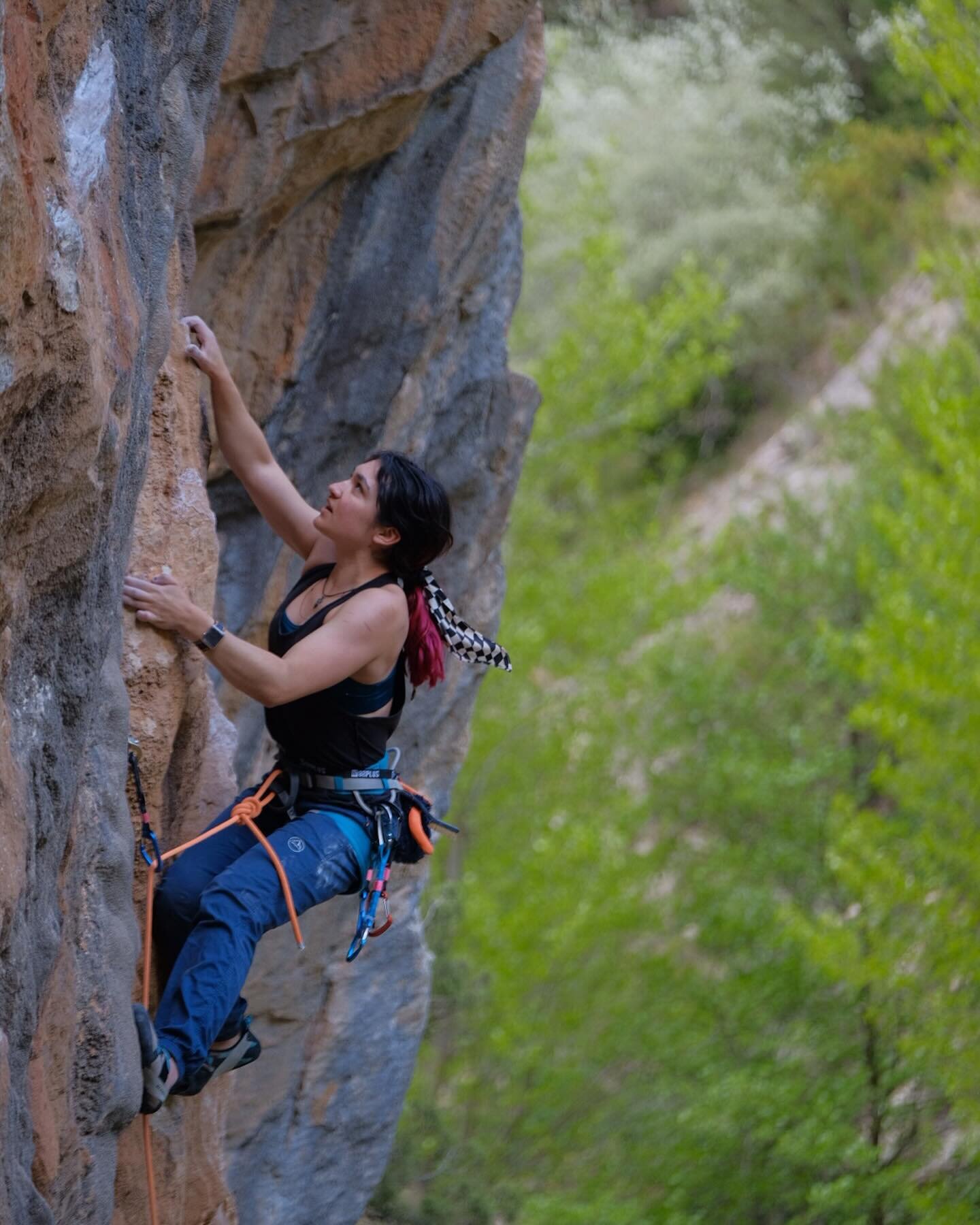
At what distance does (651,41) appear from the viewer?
28469 millimetres

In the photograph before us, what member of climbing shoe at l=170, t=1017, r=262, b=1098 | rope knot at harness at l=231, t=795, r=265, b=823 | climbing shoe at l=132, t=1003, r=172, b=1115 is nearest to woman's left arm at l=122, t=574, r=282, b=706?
rope knot at harness at l=231, t=795, r=265, b=823

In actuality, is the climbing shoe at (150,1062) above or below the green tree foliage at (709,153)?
above

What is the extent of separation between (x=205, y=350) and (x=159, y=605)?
947 millimetres

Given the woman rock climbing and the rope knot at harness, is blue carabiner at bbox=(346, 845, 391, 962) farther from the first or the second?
the rope knot at harness

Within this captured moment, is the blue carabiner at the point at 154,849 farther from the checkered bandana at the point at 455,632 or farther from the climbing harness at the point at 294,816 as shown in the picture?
the checkered bandana at the point at 455,632

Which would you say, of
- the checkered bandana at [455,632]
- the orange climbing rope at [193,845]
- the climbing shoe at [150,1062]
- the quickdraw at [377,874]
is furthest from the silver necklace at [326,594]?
the climbing shoe at [150,1062]

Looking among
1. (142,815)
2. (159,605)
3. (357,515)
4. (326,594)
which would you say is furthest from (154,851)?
(357,515)

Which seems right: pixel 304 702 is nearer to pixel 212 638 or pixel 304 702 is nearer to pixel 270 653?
pixel 270 653

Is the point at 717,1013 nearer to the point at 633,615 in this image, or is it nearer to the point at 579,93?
the point at 633,615

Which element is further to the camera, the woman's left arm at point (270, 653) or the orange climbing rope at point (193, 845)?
the orange climbing rope at point (193, 845)

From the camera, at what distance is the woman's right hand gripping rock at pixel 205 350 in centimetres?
436

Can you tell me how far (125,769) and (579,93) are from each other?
1050 inches

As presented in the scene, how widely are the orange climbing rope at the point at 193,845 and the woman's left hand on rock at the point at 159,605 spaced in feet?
1.85

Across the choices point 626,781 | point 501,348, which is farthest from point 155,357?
point 626,781
